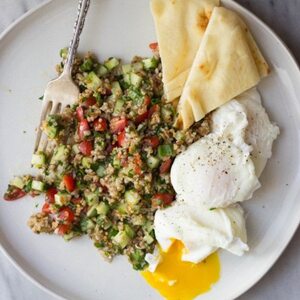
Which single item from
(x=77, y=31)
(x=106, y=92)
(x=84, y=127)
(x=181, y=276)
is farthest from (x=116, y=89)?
(x=181, y=276)

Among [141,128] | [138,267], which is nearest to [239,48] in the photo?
[141,128]

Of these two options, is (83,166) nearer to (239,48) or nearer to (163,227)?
(163,227)

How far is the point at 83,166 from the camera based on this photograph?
3.69 m

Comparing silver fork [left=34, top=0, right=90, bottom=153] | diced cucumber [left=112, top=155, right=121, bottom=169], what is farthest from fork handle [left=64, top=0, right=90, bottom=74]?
diced cucumber [left=112, top=155, right=121, bottom=169]

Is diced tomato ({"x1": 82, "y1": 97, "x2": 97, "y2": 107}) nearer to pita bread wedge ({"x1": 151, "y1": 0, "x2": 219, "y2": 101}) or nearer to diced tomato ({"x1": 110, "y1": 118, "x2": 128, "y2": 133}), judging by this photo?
diced tomato ({"x1": 110, "y1": 118, "x2": 128, "y2": 133})

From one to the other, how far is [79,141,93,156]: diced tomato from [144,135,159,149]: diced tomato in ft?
1.08

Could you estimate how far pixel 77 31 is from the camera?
3.57m

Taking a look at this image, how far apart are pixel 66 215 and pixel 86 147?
43 cm

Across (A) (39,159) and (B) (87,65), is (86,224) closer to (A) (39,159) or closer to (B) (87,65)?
(A) (39,159)

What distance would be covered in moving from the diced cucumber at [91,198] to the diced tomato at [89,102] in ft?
1.71

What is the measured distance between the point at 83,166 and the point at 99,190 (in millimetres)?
169

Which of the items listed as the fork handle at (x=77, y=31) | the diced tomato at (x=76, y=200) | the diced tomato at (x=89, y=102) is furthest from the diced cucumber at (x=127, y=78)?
the diced tomato at (x=76, y=200)

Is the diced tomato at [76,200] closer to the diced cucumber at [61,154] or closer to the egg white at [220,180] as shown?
the diced cucumber at [61,154]

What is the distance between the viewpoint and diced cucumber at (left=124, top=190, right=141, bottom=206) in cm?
362
